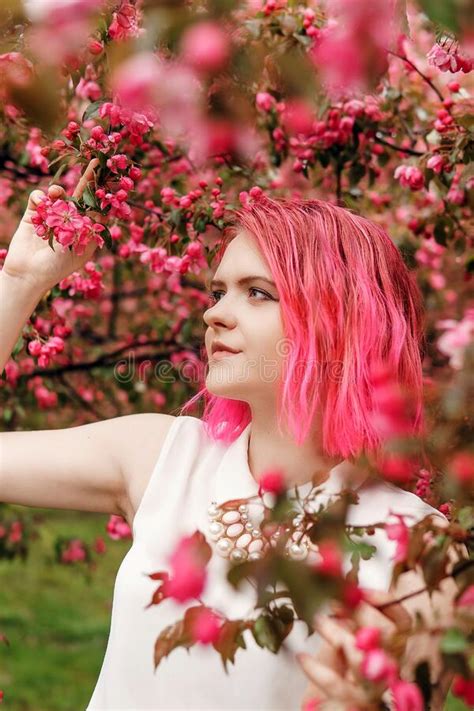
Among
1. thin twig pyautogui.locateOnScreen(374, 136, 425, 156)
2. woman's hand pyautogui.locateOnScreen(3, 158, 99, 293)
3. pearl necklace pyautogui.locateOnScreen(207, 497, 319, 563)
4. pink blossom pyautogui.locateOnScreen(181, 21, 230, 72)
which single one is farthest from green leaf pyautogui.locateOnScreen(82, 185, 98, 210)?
thin twig pyautogui.locateOnScreen(374, 136, 425, 156)

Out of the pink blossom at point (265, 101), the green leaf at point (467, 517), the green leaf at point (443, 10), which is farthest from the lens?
the pink blossom at point (265, 101)

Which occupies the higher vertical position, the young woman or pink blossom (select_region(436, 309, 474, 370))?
pink blossom (select_region(436, 309, 474, 370))

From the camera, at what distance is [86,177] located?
6.10 feet

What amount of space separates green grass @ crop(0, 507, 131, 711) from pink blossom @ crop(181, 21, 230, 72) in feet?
9.48

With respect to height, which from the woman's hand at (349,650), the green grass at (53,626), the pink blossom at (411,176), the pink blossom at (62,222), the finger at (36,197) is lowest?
the green grass at (53,626)

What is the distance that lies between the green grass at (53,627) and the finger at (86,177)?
8.07 ft

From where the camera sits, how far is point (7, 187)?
3.37 m

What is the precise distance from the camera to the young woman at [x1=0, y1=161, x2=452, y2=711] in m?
1.76

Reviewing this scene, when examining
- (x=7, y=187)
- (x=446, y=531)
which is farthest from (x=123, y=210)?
(x=7, y=187)

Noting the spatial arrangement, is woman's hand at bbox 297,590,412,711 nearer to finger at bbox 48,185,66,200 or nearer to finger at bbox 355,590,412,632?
finger at bbox 355,590,412,632

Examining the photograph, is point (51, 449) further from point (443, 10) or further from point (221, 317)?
point (443, 10)

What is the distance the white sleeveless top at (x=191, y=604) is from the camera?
1.69m

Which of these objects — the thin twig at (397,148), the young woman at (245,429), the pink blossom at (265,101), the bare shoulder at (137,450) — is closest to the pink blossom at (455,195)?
the thin twig at (397,148)

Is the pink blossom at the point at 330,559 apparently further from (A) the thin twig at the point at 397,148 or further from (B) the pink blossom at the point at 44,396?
(B) the pink blossom at the point at 44,396
